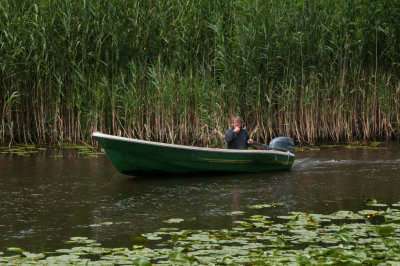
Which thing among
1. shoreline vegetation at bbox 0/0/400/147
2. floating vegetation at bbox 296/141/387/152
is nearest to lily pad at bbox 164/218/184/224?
shoreline vegetation at bbox 0/0/400/147

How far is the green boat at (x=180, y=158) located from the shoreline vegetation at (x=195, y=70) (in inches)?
78.0

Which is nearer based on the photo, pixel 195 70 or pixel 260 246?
pixel 260 246

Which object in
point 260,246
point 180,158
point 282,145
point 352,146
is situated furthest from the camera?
point 352,146

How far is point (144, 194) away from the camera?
29.2 feet

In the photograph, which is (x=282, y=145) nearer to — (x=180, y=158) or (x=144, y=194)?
(x=180, y=158)

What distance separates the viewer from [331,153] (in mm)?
12516

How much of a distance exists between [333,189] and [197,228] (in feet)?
9.77

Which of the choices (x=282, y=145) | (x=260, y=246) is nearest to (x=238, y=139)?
(x=282, y=145)

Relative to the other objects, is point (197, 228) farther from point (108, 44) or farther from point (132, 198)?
point (108, 44)

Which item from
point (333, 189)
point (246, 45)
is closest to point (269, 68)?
point (246, 45)

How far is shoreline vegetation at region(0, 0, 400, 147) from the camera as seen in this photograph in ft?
42.9

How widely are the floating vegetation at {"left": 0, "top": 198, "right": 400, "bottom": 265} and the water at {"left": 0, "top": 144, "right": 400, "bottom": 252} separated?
31 cm

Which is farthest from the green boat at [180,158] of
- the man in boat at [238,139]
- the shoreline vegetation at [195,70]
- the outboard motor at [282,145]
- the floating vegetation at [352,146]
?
the floating vegetation at [352,146]

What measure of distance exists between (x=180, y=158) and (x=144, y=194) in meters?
1.39
